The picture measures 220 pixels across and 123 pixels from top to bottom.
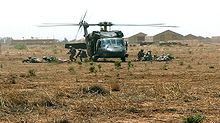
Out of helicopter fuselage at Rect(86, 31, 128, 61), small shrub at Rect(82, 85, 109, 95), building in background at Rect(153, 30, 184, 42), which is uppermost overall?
helicopter fuselage at Rect(86, 31, 128, 61)

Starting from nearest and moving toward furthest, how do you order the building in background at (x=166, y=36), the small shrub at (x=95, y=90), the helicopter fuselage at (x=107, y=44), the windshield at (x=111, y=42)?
the small shrub at (x=95, y=90)
the helicopter fuselage at (x=107, y=44)
the windshield at (x=111, y=42)
the building in background at (x=166, y=36)

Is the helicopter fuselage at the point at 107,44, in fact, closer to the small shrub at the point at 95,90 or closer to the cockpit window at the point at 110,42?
the cockpit window at the point at 110,42

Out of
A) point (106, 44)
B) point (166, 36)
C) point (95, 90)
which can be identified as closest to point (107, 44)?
point (106, 44)

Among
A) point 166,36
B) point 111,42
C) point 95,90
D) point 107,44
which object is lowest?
point 166,36

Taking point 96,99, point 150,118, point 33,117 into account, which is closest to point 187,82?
point 96,99

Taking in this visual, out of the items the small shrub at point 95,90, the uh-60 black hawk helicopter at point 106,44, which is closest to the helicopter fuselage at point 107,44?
the uh-60 black hawk helicopter at point 106,44

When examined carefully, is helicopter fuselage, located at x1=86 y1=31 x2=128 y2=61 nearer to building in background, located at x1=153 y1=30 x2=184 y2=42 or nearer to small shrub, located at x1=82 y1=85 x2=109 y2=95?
small shrub, located at x1=82 y1=85 x2=109 y2=95

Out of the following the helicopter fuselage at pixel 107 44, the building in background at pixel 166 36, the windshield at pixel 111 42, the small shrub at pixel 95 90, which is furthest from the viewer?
the building in background at pixel 166 36

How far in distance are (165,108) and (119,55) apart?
62.2 ft

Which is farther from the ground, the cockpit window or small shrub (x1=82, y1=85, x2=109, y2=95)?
the cockpit window

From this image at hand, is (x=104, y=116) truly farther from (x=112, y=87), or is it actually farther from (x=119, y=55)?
(x=119, y=55)

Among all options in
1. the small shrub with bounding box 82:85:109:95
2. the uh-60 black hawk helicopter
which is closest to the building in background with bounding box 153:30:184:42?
the uh-60 black hawk helicopter

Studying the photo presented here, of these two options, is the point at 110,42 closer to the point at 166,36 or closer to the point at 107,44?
the point at 107,44

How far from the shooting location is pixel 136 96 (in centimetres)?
1265
